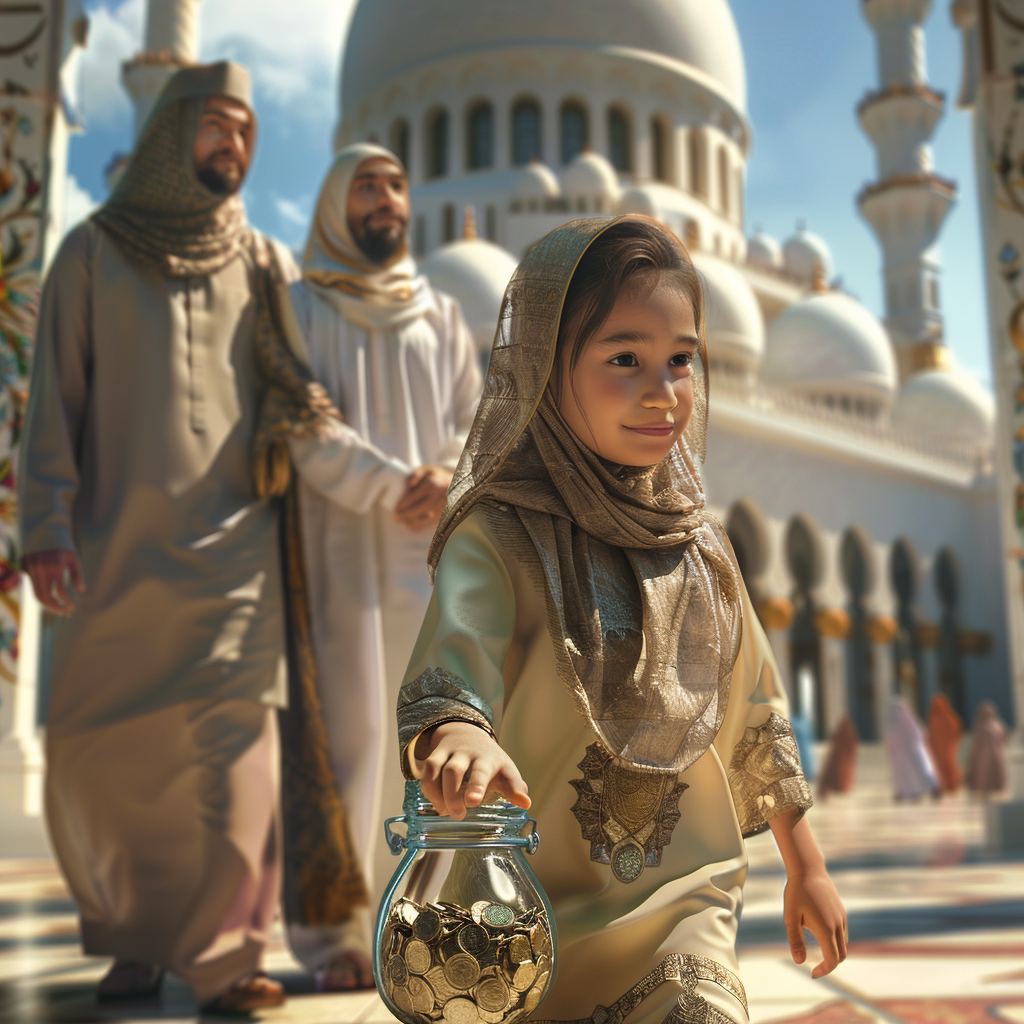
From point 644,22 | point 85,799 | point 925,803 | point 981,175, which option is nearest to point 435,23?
point 644,22

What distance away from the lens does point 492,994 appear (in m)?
0.87

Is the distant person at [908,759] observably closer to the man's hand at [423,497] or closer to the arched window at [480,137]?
the man's hand at [423,497]

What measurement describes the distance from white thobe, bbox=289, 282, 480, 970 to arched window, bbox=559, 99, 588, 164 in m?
18.3

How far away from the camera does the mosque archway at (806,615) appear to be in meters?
15.8

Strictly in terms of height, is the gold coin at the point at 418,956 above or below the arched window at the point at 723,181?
below

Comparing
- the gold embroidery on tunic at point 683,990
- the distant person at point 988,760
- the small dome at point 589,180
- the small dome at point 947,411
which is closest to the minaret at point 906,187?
the small dome at point 947,411

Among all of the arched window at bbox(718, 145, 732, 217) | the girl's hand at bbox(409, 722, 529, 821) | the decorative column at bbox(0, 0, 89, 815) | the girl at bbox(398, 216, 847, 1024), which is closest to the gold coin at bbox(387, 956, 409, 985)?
the girl's hand at bbox(409, 722, 529, 821)

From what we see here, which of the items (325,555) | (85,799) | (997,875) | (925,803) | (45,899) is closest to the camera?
(85,799)

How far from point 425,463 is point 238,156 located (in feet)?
2.31

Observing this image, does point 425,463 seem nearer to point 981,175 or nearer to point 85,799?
point 85,799

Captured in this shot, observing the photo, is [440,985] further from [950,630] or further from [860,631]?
[950,630]

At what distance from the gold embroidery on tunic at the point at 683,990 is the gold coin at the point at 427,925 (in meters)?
0.25

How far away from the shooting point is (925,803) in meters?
10.8

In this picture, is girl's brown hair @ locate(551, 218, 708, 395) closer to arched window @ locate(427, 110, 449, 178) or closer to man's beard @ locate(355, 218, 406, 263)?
man's beard @ locate(355, 218, 406, 263)
